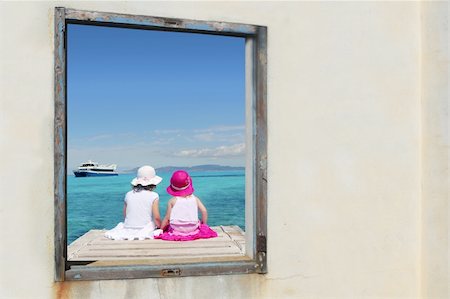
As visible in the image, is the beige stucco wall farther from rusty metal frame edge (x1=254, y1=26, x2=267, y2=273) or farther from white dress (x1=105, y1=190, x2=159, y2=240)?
white dress (x1=105, y1=190, x2=159, y2=240)

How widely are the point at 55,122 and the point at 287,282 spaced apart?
67.6 inches

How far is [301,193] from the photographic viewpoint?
3512mm

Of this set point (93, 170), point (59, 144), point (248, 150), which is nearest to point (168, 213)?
point (248, 150)

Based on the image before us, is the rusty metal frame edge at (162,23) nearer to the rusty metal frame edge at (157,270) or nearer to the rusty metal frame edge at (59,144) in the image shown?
the rusty metal frame edge at (59,144)

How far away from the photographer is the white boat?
4274 centimetres

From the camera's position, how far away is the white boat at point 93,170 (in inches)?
1683

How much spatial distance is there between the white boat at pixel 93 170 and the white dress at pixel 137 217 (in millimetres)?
37942

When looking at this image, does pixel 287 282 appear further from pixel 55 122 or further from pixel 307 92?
pixel 55 122

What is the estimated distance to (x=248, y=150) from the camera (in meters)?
3.48

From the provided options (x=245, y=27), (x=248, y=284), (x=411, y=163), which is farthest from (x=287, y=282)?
(x=245, y=27)

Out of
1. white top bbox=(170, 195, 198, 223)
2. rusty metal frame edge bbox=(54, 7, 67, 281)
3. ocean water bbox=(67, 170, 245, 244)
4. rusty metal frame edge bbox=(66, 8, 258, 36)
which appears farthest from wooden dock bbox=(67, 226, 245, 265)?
ocean water bbox=(67, 170, 245, 244)

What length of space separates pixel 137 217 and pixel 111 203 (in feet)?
83.4

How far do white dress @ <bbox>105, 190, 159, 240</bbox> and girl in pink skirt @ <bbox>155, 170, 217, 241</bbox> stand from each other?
7.1 inches

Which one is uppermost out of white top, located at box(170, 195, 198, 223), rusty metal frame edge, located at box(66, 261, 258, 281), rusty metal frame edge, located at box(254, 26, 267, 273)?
rusty metal frame edge, located at box(254, 26, 267, 273)
